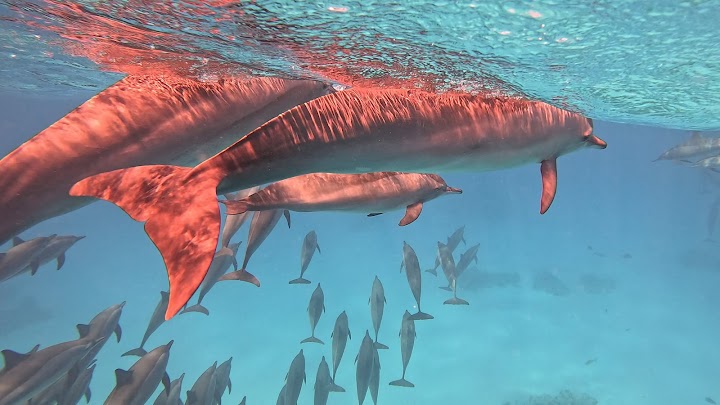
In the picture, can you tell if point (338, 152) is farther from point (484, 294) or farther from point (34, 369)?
point (484, 294)

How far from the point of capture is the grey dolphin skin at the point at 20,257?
7.16 m

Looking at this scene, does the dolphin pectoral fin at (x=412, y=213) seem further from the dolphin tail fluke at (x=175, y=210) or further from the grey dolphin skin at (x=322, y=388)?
the grey dolphin skin at (x=322, y=388)

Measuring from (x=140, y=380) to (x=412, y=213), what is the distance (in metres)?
5.08

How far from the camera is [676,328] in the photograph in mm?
21359

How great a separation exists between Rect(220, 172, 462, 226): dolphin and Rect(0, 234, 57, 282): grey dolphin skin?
5.40 m

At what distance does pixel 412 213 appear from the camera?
5.55m

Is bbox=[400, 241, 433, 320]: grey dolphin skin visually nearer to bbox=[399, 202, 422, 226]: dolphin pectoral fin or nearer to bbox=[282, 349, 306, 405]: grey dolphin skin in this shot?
bbox=[282, 349, 306, 405]: grey dolphin skin

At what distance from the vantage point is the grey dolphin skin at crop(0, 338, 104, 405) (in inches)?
248

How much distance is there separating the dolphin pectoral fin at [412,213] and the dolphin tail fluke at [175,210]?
113 inches

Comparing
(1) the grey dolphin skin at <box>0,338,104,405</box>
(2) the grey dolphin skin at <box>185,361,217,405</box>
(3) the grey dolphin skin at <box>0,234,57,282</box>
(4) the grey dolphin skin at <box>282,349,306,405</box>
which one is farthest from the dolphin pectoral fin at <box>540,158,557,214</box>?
(3) the grey dolphin skin at <box>0,234,57,282</box>

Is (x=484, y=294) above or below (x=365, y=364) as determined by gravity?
below

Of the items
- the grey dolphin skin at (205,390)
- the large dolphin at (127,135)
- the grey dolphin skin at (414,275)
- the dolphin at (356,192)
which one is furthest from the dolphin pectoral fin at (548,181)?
the grey dolphin skin at (205,390)

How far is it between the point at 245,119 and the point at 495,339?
1767 centimetres

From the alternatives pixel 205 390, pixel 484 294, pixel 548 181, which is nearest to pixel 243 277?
pixel 205 390
